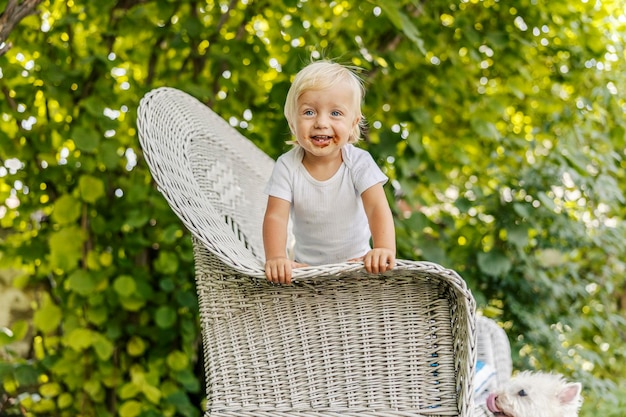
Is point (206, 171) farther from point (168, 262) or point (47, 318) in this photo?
point (47, 318)

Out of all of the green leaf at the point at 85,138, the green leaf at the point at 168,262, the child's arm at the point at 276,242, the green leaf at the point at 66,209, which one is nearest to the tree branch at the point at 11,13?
the green leaf at the point at 85,138

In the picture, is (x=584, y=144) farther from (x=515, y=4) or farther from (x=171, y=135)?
(x=171, y=135)

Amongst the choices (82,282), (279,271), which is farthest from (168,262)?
(279,271)

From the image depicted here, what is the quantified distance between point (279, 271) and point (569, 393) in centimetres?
84

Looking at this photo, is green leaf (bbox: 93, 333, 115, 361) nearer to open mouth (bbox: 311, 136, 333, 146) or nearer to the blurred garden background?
the blurred garden background

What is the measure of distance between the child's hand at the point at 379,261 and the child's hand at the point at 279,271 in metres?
0.14

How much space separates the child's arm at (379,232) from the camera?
4.48 ft

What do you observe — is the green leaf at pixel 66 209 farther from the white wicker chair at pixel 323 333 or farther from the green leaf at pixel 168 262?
the white wicker chair at pixel 323 333

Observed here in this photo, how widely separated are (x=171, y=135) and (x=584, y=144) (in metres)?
2.22

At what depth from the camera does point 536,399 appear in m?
1.78

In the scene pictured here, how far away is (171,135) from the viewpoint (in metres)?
1.79

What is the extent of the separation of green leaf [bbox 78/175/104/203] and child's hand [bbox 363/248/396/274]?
60.2 inches

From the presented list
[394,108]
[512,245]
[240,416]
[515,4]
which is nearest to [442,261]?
[512,245]

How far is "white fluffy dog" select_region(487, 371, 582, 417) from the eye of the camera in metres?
1.77
